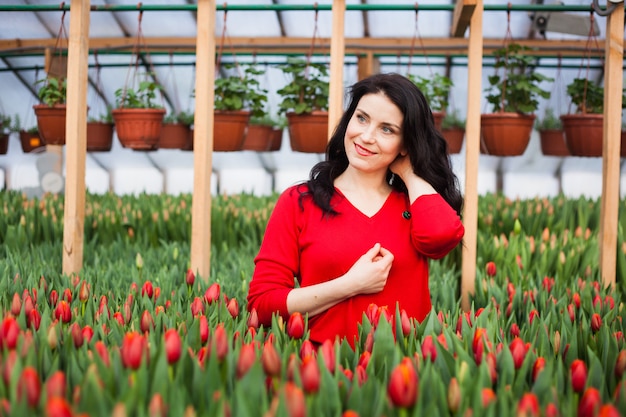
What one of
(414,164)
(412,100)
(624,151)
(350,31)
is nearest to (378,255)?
(414,164)

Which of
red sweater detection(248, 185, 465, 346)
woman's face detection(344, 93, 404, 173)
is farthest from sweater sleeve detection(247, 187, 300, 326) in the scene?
woman's face detection(344, 93, 404, 173)

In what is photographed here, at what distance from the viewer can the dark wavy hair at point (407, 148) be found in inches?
68.6

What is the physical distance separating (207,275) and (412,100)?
1.05 metres

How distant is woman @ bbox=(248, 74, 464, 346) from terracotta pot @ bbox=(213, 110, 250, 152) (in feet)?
7.97

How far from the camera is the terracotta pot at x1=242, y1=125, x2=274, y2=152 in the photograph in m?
5.41

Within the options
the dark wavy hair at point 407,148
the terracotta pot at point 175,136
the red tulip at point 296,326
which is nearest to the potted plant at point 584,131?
the terracotta pot at point 175,136

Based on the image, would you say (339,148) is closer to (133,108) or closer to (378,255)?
(378,255)

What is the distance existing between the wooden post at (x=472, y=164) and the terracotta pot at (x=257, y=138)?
3.03m

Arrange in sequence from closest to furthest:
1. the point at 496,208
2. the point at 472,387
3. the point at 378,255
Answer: the point at 472,387 → the point at 378,255 → the point at 496,208

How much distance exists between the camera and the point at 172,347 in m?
1.12

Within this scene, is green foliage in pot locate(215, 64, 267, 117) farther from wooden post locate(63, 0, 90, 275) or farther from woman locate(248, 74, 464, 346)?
woman locate(248, 74, 464, 346)

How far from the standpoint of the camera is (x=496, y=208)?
3982 millimetres

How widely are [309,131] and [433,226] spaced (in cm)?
246

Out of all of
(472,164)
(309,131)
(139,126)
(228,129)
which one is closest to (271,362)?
(472,164)
